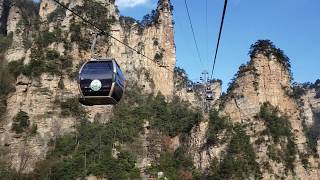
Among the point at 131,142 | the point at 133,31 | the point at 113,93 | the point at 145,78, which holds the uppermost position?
the point at 133,31

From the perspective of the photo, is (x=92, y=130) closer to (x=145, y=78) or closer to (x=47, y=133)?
(x=47, y=133)

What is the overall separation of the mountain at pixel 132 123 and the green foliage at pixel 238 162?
0.28 ft

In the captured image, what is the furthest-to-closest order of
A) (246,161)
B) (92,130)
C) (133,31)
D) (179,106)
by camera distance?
(133,31) < (179,106) < (92,130) < (246,161)

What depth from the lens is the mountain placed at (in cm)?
4156

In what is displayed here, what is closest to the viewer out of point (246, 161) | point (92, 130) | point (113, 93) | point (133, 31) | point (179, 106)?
point (113, 93)

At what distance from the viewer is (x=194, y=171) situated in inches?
1747

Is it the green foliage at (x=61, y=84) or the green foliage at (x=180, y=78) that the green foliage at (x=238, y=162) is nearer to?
the green foliage at (x=61, y=84)

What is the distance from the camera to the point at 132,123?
49.5 metres

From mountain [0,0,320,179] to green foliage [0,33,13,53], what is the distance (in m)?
0.52

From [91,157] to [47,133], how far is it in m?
5.37

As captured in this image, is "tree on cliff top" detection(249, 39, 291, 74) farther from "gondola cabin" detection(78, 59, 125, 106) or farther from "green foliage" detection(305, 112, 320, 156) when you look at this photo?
"gondola cabin" detection(78, 59, 125, 106)

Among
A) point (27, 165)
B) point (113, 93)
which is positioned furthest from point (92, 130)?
point (113, 93)

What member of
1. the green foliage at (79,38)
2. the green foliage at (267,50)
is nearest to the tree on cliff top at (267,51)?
the green foliage at (267,50)

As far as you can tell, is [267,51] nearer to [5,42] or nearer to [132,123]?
[132,123]
